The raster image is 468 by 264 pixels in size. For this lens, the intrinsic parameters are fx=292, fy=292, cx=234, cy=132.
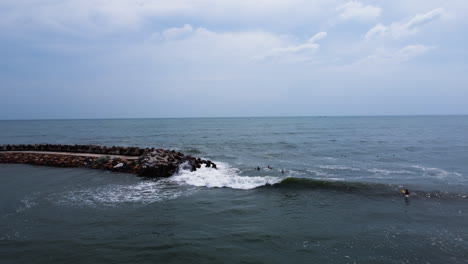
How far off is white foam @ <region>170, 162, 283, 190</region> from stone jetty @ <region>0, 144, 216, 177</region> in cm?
111

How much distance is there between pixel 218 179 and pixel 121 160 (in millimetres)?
10006

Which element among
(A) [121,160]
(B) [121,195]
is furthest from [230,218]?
(A) [121,160]

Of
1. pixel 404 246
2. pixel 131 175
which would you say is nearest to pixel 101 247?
pixel 404 246

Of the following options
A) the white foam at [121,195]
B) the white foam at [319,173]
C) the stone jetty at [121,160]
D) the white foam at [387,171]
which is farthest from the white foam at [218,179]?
the white foam at [387,171]

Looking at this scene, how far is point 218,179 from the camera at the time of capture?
2058 cm

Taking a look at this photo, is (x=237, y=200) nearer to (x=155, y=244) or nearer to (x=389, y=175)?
(x=155, y=244)

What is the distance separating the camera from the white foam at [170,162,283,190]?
62.6 ft

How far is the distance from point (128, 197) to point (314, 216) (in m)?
9.90

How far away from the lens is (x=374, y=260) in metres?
9.24

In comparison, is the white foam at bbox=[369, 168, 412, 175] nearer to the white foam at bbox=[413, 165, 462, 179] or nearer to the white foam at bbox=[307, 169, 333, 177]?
the white foam at bbox=[413, 165, 462, 179]

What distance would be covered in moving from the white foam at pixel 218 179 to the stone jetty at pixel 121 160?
111cm

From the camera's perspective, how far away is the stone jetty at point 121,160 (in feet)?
72.9

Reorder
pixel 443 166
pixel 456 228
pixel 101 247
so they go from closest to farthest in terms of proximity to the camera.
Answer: pixel 101 247, pixel 456 228, pixel 443 166

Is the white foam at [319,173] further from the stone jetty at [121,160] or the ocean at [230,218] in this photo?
the stone jetty at [121,160]
